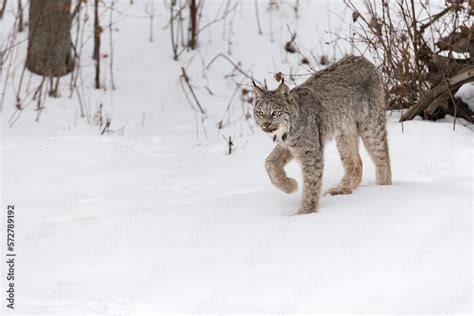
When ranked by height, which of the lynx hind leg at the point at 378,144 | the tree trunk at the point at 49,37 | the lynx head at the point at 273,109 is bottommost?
the lynx hind leg at the point at 378,144

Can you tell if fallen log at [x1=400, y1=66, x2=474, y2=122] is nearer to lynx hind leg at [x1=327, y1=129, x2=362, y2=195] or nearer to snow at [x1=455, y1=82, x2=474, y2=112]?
snow at [x1=455, y1=82, x2=474, y2=112]

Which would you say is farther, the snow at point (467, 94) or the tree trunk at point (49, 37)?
the tree trunk at point (49, 37)

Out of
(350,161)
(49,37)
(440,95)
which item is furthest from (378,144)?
(49,37)

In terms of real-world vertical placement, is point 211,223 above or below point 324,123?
below

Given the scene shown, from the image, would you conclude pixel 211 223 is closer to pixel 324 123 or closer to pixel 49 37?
pixel 324 123

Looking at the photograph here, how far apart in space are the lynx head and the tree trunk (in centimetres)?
450

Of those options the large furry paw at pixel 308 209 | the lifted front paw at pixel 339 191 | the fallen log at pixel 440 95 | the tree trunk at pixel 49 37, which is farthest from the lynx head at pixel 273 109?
the tree trunk at pixel 49 37

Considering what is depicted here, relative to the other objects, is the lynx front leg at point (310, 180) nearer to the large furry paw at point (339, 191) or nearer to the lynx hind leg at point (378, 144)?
the large furry paw at point (339, 191)

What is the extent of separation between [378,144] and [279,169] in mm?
1025

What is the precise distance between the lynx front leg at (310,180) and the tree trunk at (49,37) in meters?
4.66

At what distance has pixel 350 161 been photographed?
6277 mm

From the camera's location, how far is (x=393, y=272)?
420 centimetres

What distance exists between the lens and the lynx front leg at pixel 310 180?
5.46m

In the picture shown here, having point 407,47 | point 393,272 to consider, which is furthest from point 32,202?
point 407,47
